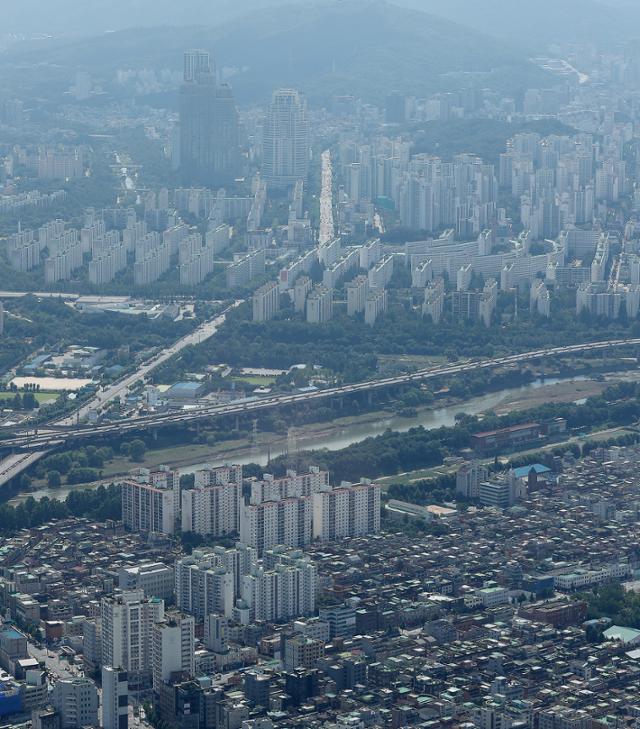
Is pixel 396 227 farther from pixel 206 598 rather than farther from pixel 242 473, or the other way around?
pixel 206 598

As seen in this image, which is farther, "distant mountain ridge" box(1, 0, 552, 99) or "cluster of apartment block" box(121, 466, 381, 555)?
"distant mountain ridge" box(1, 0, 552, 99)

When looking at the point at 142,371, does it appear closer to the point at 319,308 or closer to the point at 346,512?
the point at 319,308

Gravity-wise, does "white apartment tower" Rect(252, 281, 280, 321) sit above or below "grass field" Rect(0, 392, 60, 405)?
above

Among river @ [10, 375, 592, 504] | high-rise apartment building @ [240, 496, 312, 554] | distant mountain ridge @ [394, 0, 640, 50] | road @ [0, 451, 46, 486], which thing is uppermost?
distant mountain ridge @ [394, 0, 640, 50]

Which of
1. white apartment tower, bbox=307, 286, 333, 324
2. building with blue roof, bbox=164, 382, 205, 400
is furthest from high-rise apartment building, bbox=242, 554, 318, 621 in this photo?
white apartment tower, bbox=307, 286, 333, 324

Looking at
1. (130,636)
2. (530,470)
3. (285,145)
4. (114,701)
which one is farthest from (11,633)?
(285,145)

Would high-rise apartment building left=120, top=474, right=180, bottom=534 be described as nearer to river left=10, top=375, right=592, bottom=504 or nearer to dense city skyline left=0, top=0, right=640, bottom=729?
dense city skyline left=0, top=0, right=640, bottom=729

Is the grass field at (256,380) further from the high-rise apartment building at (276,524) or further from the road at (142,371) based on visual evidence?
the high-rise apartment building at (276,524)
